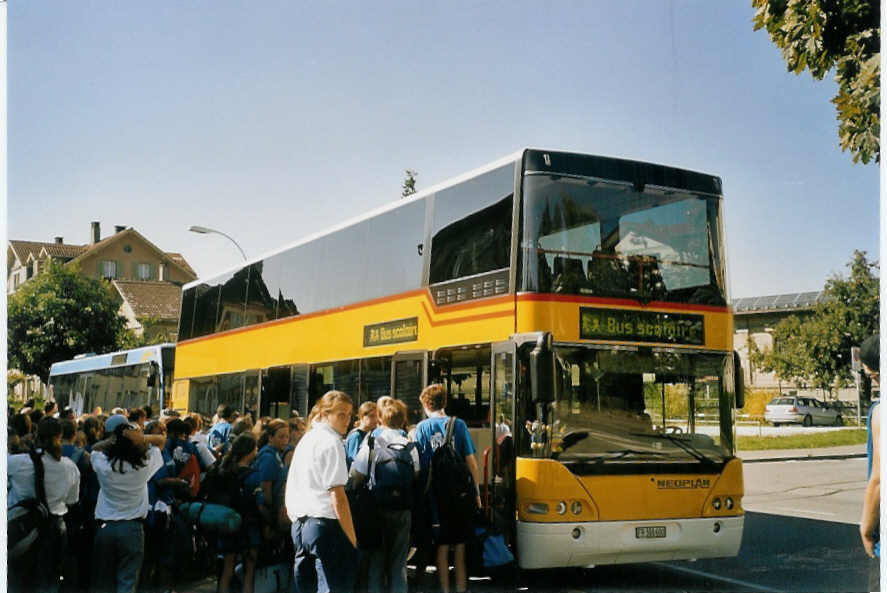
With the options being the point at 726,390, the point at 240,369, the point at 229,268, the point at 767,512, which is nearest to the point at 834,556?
the point at 726,390

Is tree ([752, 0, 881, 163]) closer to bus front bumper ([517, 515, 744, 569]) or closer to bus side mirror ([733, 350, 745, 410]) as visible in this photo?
bus side mirror ([733, 350, 745, 410])

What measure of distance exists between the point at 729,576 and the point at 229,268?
10.5m

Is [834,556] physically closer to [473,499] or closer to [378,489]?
[473,499]

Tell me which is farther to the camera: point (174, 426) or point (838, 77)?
point (838, 77)

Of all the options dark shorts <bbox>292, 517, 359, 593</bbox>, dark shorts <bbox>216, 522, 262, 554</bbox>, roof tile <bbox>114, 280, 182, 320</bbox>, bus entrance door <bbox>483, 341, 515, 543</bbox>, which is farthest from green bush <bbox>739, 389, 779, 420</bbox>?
dark shorts <bbox>292, 517, 359, 593</bbox>

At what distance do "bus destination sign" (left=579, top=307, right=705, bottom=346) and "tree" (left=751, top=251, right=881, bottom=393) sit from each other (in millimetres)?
5335

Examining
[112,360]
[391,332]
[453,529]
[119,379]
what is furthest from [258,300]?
[112,360]

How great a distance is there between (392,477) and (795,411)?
113 feet

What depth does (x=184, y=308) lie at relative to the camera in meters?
19.2

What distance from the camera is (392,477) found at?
22.9ft

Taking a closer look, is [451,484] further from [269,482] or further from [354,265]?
[354,265]

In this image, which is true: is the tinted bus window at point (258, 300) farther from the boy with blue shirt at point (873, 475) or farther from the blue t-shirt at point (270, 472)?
the boy with blue shirt at point (873, 475)

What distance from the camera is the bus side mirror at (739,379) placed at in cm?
867

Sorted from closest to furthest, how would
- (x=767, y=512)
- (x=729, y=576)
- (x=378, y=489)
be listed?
(x=378, y=489) → (x=729, y=576) → (x=767, y=512)
